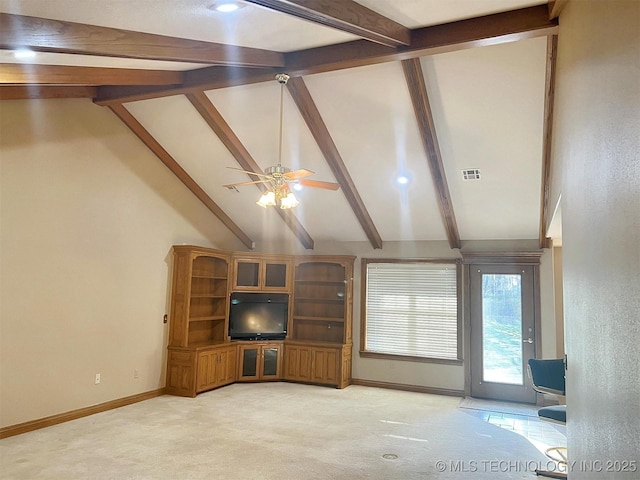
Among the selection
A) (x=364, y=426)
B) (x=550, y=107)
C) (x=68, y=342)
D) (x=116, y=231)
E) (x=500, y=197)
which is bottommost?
(x=364, y=426)

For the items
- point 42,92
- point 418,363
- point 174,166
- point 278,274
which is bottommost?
point 418,363

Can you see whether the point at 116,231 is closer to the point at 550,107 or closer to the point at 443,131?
the point at 443,131

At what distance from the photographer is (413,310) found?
797 cm

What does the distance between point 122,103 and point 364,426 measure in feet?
17.0

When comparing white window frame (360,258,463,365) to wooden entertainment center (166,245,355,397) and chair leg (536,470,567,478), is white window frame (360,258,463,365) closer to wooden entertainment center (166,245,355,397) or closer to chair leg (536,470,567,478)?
wooden entertainment center (166,245,355,397)

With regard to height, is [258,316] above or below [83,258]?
below

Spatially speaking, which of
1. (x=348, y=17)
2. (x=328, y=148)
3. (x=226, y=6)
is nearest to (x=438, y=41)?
(x=348, y=17)

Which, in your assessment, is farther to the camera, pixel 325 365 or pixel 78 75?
pixel 325 365

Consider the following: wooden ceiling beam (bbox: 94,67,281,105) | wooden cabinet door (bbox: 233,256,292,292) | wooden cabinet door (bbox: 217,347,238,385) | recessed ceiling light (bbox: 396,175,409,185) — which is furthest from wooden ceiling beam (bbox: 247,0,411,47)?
wooden cabinet door (bbox: 217,347,238,385)

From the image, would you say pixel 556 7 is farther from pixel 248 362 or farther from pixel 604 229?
pixel 248 362

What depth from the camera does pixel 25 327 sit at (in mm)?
5008

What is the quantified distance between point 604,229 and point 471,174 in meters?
4.25

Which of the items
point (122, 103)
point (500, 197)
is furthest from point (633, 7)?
point (122, 103)

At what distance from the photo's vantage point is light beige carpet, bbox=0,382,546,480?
4.13m
